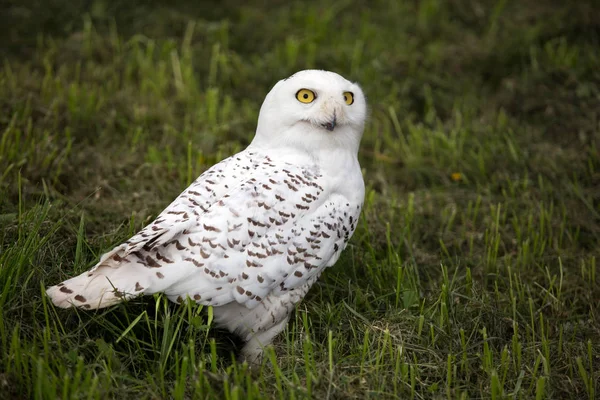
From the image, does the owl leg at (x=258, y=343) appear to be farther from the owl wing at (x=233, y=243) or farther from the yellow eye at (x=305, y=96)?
the yellow eye at (x=305, y=96)

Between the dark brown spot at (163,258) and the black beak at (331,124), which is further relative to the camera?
the black beak at (331,124)

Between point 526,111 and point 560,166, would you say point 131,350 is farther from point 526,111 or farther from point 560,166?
point 526,111

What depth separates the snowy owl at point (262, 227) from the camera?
263 cm

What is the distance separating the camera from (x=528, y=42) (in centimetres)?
576

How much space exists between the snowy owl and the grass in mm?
133

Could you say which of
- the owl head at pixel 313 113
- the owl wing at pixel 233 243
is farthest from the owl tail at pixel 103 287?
the owl head at pixel 313 113

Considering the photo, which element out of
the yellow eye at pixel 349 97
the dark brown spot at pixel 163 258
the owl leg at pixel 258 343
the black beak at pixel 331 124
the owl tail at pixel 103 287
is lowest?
the owl leg at pixel 258 343

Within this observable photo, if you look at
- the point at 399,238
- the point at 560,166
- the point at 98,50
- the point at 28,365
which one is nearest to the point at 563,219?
the point at 560,166

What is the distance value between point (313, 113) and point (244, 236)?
0.68 meters

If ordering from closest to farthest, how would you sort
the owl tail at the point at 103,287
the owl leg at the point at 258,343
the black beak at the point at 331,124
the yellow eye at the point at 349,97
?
the owl tail at the point at 103,287 → the owl leg at the point at 258,343 → the black beak at the point at 331,124 → the yellow eye at the point at 349,97

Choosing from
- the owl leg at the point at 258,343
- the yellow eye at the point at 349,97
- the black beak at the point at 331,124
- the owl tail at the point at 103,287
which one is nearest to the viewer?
the owl tail at the point at 103,287

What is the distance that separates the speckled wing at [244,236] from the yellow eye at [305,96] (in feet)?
1.00

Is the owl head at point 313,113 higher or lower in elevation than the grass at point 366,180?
higher

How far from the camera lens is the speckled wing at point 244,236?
265cm
